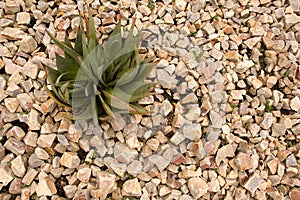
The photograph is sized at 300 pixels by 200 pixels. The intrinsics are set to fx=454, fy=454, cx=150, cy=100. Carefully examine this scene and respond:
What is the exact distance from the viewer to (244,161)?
231 centimetres

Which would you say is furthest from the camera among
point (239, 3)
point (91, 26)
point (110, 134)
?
point (239, 3)

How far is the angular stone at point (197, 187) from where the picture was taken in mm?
2211

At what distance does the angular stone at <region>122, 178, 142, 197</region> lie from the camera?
2.15m

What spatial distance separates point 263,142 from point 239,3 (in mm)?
915

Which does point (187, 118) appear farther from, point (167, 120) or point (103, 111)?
point (103, 111)

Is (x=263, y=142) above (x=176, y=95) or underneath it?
underneath

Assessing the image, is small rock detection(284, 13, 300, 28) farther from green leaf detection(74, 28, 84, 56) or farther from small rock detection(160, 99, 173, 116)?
green leaf detection(74, 28, 84, 56)

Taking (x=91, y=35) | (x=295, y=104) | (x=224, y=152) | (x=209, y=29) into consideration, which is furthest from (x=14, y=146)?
(x=295, y=104)

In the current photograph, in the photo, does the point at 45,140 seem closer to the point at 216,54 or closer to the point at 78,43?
the point at 78,43

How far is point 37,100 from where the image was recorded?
2289 mm

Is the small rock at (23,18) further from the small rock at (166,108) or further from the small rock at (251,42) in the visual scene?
the small rock at (251,42)

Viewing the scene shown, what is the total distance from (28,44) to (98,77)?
0.60m

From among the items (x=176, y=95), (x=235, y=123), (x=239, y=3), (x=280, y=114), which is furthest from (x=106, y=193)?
(x=239, y=3)

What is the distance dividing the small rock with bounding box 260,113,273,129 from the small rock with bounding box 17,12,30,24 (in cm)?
140
